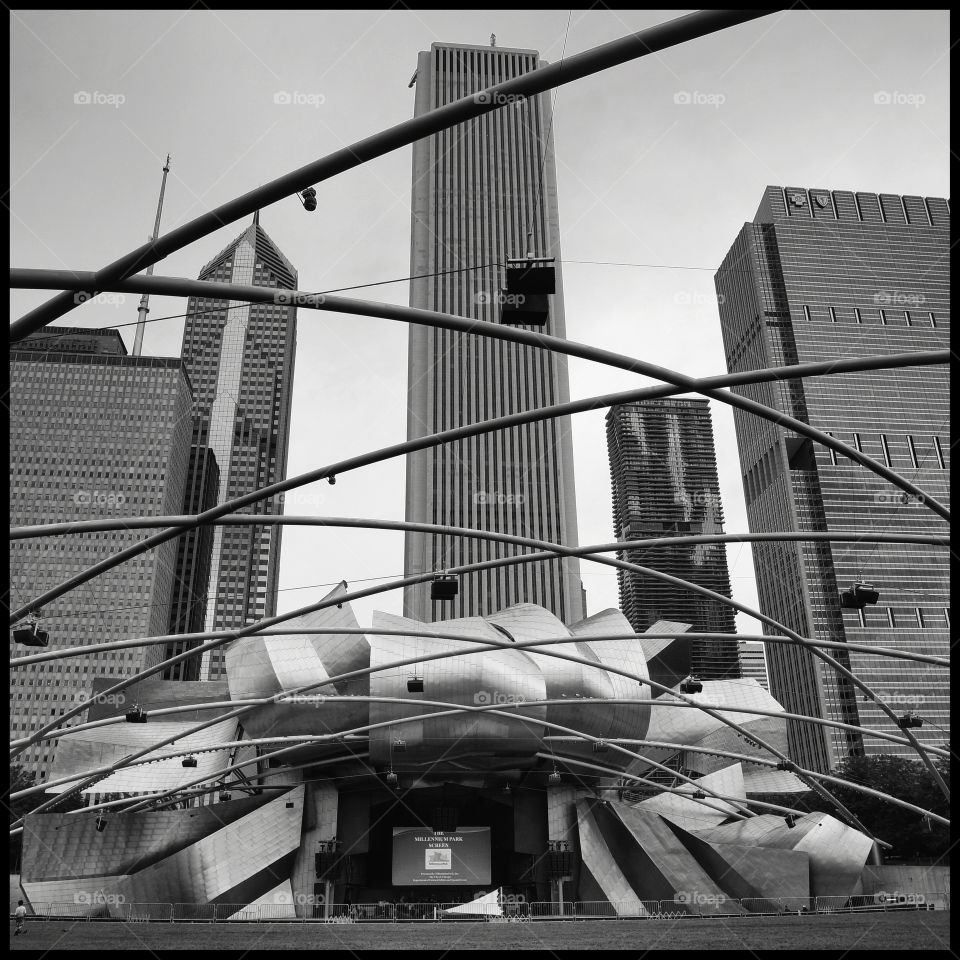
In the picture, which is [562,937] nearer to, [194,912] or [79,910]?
[194,912]

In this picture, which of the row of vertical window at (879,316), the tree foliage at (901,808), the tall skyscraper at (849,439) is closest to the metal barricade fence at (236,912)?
the tree foliage at (901,808)

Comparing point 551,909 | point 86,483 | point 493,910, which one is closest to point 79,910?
point 493,910

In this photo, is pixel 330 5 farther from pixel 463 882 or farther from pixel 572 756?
pixel 463 882

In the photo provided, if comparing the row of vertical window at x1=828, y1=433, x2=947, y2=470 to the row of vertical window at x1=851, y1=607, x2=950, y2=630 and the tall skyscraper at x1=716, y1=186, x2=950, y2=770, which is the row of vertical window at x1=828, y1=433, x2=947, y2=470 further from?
the row of vertical window at x1=851, y1=607, x2=950, y2=630

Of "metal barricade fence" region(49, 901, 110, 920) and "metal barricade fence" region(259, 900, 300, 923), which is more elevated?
"metal barricade fence" region(49, 901, 110, 920)

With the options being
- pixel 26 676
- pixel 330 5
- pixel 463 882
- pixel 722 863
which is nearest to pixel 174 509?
pixel 26 676

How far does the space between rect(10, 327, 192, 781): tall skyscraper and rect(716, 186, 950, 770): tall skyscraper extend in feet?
297

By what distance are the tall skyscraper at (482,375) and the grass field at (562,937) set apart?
7874 cm

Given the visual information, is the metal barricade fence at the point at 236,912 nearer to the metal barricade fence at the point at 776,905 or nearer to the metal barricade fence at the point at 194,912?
the metal barricade fence at the point at 194,912

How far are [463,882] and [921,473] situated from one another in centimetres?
11783

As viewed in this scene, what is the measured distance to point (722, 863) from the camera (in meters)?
43.9

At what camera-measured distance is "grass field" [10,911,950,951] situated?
19.9 metres

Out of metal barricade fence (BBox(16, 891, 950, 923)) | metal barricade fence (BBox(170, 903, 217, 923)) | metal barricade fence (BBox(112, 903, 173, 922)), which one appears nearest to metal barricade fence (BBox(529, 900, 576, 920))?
metal barricade fence (BBox(16, 891, 950, 923))

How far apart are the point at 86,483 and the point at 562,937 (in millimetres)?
127339
